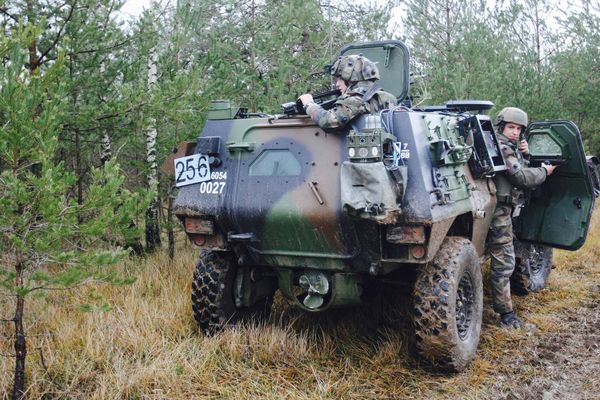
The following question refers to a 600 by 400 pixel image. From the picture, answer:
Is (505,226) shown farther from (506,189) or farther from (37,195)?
(37,195)

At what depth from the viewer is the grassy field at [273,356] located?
4.20 m

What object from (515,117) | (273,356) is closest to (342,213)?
(273,356)

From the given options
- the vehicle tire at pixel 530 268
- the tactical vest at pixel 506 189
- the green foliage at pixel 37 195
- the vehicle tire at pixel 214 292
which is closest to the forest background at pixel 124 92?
the green foliage at pixel 37 195

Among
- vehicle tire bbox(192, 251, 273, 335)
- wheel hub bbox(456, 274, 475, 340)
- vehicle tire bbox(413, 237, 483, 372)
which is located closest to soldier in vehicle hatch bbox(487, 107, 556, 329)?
wheel hub bbox(456, 274, 475, 340)

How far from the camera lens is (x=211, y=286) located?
501 centimetres

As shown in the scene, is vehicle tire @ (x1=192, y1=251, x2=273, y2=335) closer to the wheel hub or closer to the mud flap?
the mud flap

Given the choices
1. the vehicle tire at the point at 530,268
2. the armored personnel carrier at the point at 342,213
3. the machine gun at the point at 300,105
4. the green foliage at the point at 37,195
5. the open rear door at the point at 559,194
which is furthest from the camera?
the vehicle tire at the point at 530,268

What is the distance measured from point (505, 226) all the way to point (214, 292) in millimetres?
2583

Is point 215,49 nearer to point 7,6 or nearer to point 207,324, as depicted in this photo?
point 7,6

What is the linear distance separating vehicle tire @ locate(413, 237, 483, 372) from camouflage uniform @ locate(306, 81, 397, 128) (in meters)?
1.14

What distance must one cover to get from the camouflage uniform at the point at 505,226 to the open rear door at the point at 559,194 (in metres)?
0.61

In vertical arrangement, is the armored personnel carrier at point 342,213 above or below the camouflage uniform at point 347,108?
below

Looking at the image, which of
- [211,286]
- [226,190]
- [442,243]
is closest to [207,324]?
[211,286]

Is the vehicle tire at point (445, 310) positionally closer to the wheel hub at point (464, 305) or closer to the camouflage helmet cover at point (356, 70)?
the wheel hub at point (464, 305)
